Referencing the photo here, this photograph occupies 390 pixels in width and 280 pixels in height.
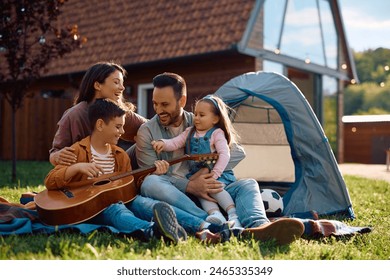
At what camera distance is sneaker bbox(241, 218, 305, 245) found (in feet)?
8.34

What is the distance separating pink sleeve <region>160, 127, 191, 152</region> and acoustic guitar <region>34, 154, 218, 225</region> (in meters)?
0.22

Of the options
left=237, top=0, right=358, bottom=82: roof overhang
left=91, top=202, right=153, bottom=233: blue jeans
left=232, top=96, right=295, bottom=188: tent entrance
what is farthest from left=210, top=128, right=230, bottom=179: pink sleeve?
left=237, top=0, right=358, bottom=82: roof overhang

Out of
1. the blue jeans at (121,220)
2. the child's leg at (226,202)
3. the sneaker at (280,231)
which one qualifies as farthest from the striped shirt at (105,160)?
the sneaker at (280,231)

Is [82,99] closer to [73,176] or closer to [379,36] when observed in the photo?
[73,176]

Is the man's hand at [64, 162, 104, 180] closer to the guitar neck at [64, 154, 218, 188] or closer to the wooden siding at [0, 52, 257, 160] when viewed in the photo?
the guitar neck at [64, 154, 218, 188]

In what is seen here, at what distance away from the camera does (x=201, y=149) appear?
3.44 metres

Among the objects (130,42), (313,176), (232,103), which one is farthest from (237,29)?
(313,176)

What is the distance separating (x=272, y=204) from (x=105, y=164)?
1284 mm

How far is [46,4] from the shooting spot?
21.8ft

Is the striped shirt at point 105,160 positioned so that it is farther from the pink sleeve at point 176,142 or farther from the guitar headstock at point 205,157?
the guitar headstock at point 205,157

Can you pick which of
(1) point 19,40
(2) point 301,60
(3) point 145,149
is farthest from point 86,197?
(2) point 301,60

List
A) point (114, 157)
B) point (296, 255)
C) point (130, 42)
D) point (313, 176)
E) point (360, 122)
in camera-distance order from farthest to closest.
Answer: point (360, 122)
point (130, 42)
point (313, 176)
point (114, 157)
point (296, 255)

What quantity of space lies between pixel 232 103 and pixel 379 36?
1.40 metres

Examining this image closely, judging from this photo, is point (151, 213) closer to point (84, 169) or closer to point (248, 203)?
point (84, 169)
